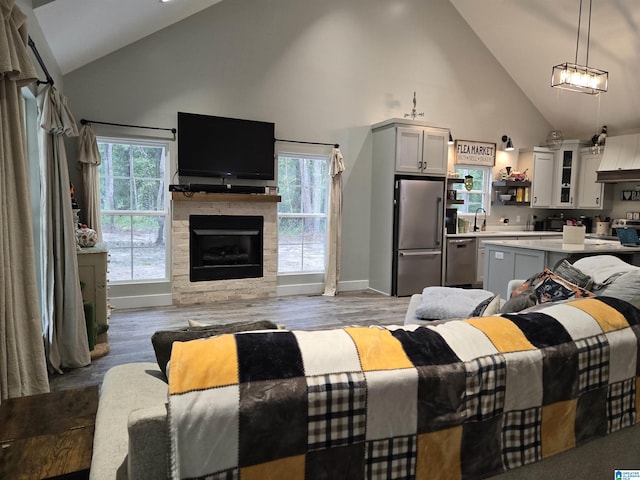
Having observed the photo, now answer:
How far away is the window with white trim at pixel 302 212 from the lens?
5.75m

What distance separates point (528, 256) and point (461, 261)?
6.72 ft

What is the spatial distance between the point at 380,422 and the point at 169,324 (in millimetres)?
3691

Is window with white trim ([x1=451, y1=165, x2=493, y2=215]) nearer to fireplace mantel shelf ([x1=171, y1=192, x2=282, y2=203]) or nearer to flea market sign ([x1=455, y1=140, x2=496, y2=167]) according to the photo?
flea market sign ([x1=455, y1=140, x2=496, y2=167])

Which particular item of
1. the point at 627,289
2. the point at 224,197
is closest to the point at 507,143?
the point at 224,197

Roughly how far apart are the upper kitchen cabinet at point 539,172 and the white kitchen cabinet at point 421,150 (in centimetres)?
202

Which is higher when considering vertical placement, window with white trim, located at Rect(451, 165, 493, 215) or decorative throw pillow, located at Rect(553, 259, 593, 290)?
window with white trim, located at Rect(451, 165, 493, 215)

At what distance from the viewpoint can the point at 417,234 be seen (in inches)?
233

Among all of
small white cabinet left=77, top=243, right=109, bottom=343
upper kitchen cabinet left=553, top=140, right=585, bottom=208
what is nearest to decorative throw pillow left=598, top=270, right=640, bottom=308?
small white cabinet left=77, top=243, right=109, bottom=343

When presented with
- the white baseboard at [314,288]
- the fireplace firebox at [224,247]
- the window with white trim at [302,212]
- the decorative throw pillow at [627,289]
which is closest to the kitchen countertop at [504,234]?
the white baseboard at [314,288]

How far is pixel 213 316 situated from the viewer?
4.62m

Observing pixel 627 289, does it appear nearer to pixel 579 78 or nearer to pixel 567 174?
pixel 579 78

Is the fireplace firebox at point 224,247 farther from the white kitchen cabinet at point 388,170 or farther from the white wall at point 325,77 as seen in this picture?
the white kitchen cabinet at point 388,170

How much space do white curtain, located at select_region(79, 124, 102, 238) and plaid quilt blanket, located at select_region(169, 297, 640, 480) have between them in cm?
403

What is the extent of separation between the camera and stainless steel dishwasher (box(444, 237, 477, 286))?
6.27 m
